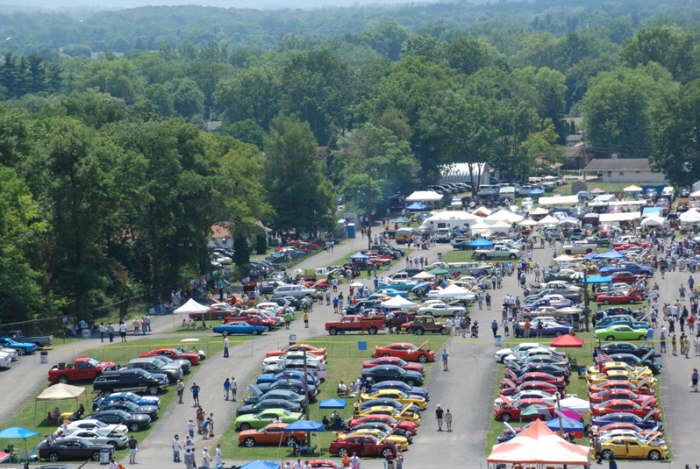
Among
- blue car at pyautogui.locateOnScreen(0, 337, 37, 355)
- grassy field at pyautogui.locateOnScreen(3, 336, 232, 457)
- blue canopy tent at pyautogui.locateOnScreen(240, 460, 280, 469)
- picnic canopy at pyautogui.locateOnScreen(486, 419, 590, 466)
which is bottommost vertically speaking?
grassy field at pyautogui.locateOnScreen(3, 336, 232, 457)

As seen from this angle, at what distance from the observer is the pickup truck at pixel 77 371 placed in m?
61.8

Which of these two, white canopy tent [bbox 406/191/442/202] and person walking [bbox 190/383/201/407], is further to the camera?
white canopy tent [bbox 406/191/442/202]

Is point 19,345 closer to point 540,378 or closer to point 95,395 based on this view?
point 95,395

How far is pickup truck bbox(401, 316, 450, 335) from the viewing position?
69.9 m

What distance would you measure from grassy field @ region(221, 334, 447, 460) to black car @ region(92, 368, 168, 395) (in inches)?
250

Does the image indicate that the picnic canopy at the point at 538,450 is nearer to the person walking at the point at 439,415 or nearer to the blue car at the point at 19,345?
the person walking at the point at 439,415

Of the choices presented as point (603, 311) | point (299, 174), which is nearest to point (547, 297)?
point (603, 311)

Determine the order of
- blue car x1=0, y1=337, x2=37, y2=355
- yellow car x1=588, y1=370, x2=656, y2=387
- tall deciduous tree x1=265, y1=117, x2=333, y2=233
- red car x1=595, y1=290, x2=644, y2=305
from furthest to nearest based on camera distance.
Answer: tall deciduous tree x1=265, y1=117, x2=333, y2=233 < red car x1=595, y1=290, x2=644, y2=305 < blue car x1=0, y1=337, x2=37, y2=355 < yellow car x1=588, y1=370, x2=656, y2=387

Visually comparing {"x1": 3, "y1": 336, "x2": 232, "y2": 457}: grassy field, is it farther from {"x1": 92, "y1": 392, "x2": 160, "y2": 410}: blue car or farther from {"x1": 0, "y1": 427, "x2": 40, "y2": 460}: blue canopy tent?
{"x1": 0, "y1": 427, "x2": 40, "y2": 460}: blue canopy tent

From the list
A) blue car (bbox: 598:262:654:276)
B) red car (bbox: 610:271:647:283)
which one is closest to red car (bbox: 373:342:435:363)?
red car (bbox: 610:271:647:283)

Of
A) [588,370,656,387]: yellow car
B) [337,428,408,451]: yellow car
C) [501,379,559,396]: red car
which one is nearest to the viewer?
[337,428,408,451]: yellow car

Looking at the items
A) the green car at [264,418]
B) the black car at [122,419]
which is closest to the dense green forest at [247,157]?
the black car at [122,419]

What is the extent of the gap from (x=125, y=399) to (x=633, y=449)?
23.1 m

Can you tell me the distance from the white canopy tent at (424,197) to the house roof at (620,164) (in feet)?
94.6
